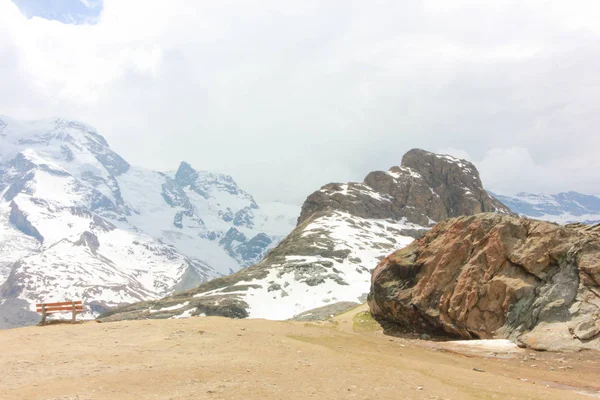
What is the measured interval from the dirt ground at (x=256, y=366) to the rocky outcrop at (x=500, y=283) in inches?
116

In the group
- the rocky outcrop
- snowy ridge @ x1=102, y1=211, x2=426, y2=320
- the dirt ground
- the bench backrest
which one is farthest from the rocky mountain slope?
the dirt ground

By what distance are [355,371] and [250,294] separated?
99.9 m

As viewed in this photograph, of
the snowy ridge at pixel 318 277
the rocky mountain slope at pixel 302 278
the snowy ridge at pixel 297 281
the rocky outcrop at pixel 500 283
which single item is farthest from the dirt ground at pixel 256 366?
the snowy ridge at pixel 318 277

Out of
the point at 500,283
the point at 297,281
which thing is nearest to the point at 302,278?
the point at 297,281

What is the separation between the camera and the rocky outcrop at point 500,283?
83.7ft

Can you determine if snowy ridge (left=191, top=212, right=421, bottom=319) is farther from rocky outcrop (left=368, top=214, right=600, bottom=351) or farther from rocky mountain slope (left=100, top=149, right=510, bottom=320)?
rocky outcrop (left=368, top=214, right=600, bottom=351)

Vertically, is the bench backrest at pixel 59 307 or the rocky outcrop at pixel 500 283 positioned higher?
the rocky outcrop at pixel 500 283

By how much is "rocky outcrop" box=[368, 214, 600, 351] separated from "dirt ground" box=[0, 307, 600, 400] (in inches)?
116

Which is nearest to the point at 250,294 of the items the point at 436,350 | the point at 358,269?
the point at 358,269

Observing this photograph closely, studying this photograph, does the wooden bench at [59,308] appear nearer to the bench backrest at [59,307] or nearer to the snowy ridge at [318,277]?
the bench backrest at [59,307]

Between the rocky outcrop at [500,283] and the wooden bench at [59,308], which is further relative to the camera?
the wooden bench at [59,308]

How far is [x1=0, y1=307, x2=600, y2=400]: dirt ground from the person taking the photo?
1484 centimetres

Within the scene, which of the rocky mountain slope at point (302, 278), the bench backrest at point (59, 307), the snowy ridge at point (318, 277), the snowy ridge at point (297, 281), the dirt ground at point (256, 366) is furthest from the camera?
the snowy ridge at point (318, 277)

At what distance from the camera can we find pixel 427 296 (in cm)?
3347
